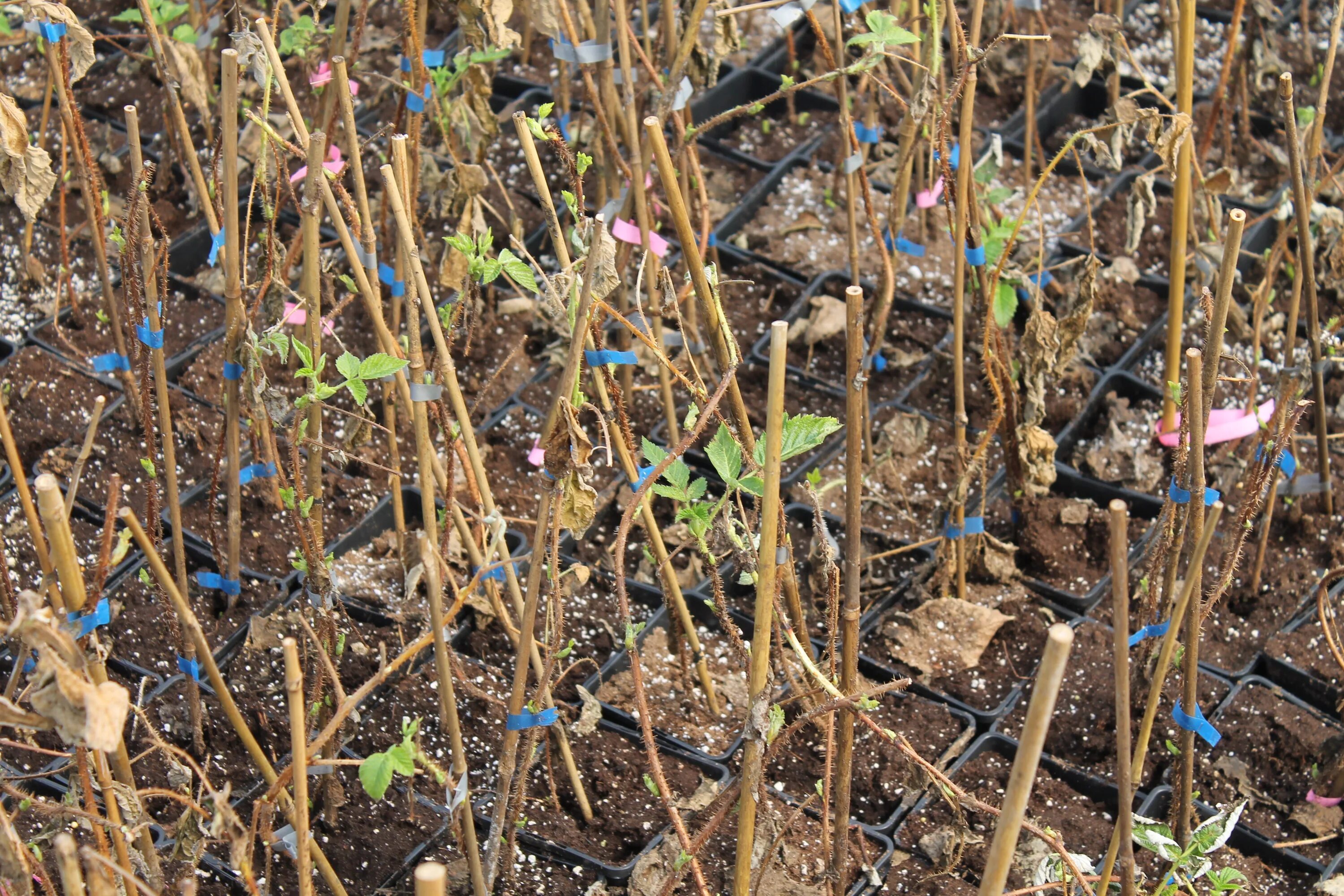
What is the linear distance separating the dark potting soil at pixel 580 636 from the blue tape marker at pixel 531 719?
57 cm

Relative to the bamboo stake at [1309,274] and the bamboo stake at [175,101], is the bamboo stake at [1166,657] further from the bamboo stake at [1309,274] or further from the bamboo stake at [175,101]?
the bamboo stake at [175,101]

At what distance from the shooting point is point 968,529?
8.68ft

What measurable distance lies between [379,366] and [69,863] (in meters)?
0.81

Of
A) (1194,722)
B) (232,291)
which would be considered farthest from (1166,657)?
(232,291)

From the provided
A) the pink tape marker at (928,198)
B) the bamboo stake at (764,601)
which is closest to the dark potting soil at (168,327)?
the pink tape marker at (928,198)

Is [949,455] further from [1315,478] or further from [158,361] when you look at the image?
[158,361]

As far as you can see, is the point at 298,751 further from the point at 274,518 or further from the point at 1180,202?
the point at 1180,202

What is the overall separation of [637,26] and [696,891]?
2850 mm

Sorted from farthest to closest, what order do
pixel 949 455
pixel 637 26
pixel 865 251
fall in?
pixel 637 26, pixel 865 251, pixel 949 455

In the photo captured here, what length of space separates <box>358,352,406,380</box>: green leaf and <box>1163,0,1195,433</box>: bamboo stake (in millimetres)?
1371

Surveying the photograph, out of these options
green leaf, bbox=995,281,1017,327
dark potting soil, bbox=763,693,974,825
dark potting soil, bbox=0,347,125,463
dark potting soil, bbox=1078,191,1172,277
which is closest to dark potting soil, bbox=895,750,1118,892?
dark potting soil, bbox=763,693,974,825

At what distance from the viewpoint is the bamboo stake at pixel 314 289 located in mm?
1734

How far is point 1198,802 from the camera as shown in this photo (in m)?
2.29

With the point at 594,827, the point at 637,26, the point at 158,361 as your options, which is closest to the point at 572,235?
the point at 158,361
